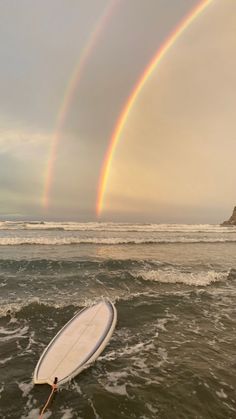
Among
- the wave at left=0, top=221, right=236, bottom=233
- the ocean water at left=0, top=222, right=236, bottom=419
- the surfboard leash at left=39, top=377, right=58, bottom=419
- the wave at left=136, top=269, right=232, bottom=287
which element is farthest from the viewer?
the wave at left=0, top=221, right=236, bottom=233

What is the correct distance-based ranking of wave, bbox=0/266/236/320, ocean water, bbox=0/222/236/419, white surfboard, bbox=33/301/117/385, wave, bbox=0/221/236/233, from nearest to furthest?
ocean water, bbox=0/222/236/419 < white surfboard, bbox=33/301/117/385 < wave, bbox=0/266/236/320 < wave, bbox=0/221/236/233

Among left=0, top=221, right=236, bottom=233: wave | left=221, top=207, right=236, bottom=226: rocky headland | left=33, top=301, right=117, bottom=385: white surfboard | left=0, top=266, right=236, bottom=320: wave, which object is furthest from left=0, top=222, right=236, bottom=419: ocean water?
left=221, top=207, right=236, bottom=226: rocky headland

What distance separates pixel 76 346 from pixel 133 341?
1886 mm

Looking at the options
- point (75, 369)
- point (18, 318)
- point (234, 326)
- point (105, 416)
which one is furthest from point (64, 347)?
point (234, 326)

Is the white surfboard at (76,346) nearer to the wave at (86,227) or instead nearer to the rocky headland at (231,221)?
the wave at (86,227)

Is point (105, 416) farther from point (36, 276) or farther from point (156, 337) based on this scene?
point (36, 276)

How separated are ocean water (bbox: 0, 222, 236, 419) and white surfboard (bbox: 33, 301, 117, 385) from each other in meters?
0.22

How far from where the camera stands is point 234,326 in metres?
10.6

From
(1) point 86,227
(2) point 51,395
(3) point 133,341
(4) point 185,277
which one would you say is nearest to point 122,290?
(4) point 185,277

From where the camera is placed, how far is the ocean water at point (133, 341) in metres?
6.34

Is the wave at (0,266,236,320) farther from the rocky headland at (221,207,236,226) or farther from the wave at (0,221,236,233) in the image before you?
the rocky headland at (221,207,236,226)

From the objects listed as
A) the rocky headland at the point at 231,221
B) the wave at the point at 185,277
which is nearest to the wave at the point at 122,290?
the wave at the point at 185,277

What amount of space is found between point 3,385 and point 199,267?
16792 mm

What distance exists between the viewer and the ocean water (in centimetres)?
634
